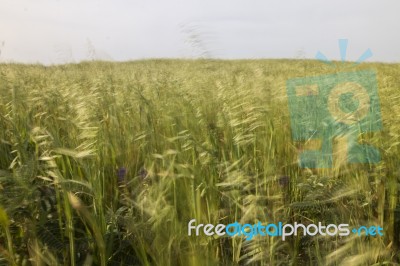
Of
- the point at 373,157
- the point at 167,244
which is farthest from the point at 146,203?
the point at 373,157

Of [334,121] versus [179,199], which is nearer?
[179,199]

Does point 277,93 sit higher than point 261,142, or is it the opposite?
point 277,93

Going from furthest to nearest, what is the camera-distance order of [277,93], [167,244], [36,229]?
1. [277,93]
2. [36,229]
3. [167,244]

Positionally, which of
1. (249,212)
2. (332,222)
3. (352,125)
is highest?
(352,125)

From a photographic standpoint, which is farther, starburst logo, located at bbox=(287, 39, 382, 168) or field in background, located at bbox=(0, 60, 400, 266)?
starburst logo, located at bbox=(287, 39, 382, 168)

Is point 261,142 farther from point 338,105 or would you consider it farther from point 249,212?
point 338,105

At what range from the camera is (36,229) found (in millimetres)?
1032

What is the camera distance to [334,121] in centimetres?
167

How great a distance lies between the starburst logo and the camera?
1.37 m

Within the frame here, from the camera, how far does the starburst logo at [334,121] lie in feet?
4.49

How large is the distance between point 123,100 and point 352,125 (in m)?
1.41

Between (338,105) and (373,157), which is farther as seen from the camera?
(338,105)

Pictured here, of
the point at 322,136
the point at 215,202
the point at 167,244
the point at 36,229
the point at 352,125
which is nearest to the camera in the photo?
the point at 167,244

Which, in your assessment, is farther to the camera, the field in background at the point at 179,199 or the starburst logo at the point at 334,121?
the starburst logo at the point at 334,121
